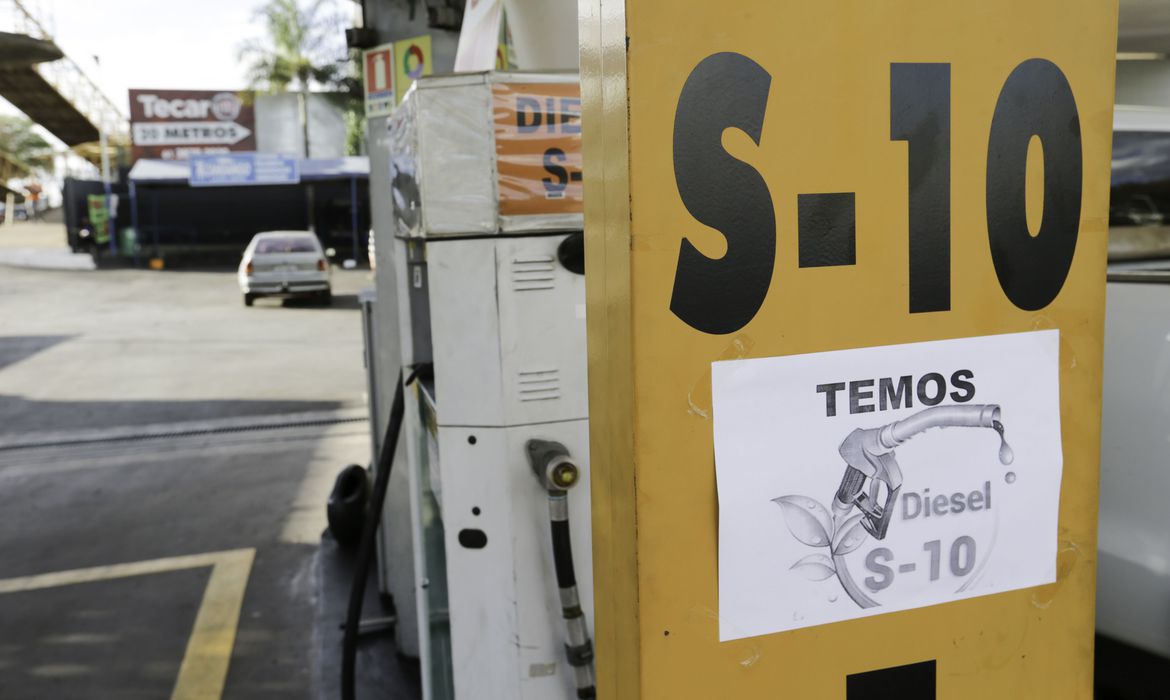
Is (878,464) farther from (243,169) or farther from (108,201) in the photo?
(108,201)

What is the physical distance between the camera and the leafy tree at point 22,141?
41.6 meters

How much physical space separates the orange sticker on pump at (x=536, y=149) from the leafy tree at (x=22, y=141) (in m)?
45.2

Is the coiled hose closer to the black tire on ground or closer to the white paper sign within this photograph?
the white paper sign

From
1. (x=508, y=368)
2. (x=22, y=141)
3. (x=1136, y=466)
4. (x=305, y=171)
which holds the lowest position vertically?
(x=1136, y=466)

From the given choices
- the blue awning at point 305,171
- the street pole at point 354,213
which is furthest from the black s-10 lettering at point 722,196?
the blue awning at point 305,171

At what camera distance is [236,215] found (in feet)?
92.7

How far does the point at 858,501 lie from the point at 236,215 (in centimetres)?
2913

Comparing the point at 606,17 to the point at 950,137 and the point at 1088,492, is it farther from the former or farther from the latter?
the point at 1088,492

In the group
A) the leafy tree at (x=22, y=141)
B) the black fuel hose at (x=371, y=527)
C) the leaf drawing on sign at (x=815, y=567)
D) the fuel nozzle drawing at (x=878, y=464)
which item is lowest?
the black fuel hose at (x=371, y=527)

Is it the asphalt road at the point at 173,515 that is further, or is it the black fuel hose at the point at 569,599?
the asphalt road at the point at 173,515

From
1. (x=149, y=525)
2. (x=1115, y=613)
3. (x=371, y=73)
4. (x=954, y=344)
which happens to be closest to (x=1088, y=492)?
(x=954, y=344)

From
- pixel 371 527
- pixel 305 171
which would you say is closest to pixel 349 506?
pixel 371 527

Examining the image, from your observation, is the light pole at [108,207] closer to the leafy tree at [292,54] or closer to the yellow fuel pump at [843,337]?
the leafy tree at [292,54]

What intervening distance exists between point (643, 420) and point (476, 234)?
130 cm
